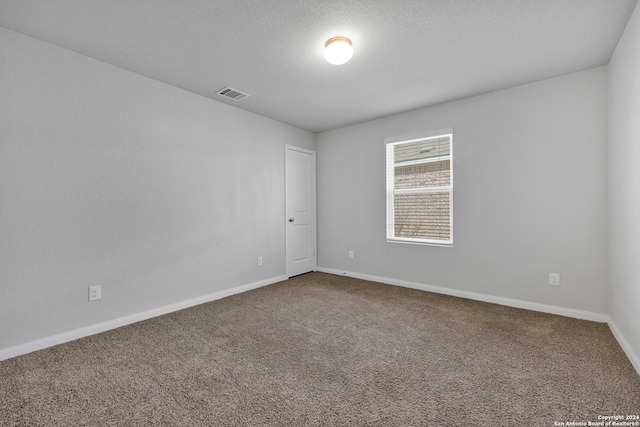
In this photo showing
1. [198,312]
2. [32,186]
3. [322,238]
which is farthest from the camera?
[322,238]

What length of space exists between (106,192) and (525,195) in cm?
432

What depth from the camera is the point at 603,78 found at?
2.71m

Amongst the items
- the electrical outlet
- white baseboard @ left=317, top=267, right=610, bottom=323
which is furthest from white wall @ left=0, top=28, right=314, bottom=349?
white baseboard @ left=317, top=267, right=610, bottom=323

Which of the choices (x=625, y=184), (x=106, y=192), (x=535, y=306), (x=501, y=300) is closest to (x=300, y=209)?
(x=106, y=192)

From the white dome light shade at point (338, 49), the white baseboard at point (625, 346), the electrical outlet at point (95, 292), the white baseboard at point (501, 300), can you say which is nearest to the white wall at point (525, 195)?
the white baseboard at point (501, 300)

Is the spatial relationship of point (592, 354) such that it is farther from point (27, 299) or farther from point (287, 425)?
point (27, 299)

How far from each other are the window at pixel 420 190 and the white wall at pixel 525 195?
4.8 inches

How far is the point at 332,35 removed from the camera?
222 cm

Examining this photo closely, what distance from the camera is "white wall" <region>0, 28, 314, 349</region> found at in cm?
221

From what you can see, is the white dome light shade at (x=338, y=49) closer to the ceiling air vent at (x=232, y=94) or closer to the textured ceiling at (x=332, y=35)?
the textured ceiling at (x=332, y=35)

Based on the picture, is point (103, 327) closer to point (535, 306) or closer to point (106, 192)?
point (106, 192)

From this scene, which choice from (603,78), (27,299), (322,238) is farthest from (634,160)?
(27,299)

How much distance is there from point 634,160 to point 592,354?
1458 mm

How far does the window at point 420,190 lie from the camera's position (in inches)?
147
